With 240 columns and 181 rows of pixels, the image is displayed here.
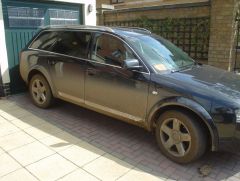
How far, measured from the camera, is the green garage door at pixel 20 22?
220 inches

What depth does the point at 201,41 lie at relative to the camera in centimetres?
771

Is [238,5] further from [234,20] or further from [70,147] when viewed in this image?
[70,147]

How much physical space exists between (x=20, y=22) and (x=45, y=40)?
120 centimetres

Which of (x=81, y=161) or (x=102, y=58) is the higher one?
(x=102, y=58)

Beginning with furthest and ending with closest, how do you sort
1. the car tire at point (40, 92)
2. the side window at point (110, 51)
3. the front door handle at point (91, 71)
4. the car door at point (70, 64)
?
the car tire at point (40, 92) < the car door at point (70, 64) < the front door handle at point (91, 71) < the side window at point (110, 51)

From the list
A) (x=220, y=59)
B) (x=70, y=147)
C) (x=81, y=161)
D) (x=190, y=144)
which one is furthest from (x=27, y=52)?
Answer: (x=220, y=59)

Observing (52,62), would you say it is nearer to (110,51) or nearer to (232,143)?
(110,51)

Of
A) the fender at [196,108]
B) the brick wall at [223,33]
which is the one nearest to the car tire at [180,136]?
the fender at [196,108]

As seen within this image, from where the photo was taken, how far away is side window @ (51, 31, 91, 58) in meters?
4.33

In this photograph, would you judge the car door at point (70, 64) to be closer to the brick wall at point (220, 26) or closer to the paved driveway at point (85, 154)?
the paved driveway at point (85, 154)

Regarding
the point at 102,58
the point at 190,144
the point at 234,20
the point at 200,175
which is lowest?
the point at 200,175

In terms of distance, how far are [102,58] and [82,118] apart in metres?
1.35

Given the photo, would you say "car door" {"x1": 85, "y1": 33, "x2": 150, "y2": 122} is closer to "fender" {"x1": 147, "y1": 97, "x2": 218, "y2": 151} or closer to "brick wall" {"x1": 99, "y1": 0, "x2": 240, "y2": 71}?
"fender" {"x1": 147, "y1": 97, "x2": 218, "y2": 151}

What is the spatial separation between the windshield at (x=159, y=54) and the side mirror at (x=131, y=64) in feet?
0.60
